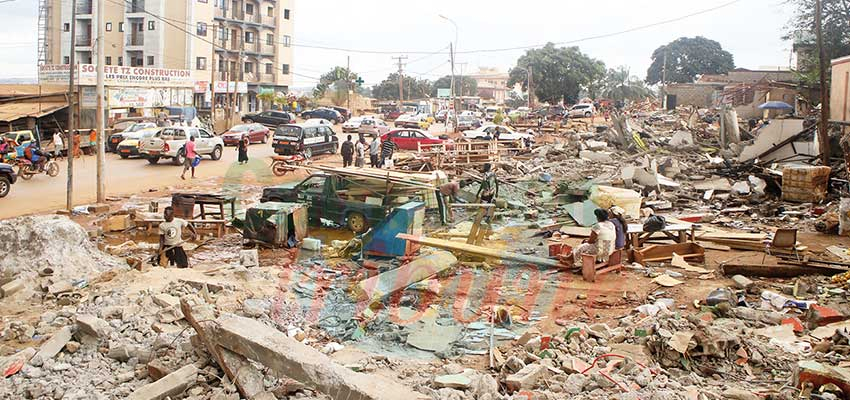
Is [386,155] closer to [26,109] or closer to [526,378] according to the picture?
[26,109]

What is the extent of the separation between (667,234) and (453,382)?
851cm

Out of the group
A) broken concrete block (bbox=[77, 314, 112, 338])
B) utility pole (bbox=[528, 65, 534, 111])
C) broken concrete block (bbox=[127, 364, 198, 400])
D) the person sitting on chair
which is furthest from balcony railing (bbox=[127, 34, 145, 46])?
broken concrete block (bbox=[127, 364, 198, 400])

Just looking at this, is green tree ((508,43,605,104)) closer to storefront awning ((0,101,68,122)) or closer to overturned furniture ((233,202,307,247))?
storefront awning ((0,101,68,122))

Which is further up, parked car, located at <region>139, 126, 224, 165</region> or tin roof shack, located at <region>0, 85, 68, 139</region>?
tin roof shack, located at <region>0, 85, 68, 139</region>

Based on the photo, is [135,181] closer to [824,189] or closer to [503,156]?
[503,156]

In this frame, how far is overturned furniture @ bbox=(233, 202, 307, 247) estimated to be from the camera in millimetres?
13508

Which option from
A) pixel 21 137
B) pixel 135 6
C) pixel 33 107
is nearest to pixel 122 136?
pixel 33 107

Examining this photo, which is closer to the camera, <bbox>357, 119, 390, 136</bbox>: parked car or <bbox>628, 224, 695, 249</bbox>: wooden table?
<bbox>628, 224, 695, 249</bbox>: wooden table

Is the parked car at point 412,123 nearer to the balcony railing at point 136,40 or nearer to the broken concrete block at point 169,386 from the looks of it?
the balcony railing at point 136,40

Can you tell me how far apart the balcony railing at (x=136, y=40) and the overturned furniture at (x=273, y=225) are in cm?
4529

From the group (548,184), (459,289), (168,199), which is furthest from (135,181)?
(459,289)

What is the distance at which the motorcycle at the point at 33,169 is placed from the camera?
21.6m

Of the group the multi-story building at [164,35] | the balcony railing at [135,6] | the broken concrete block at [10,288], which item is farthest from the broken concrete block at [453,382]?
the balcony railing at [135,6]

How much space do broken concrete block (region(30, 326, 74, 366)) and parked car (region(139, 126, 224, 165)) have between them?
1915cm
